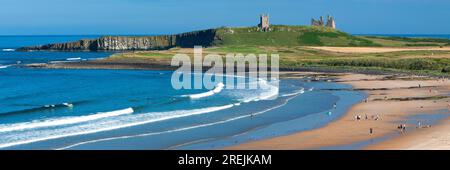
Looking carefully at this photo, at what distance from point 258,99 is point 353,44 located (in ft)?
361

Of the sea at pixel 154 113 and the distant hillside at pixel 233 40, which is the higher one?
the distant hillside at pixel 233 40

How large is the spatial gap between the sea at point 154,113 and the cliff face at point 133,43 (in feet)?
355

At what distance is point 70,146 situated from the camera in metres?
29.7

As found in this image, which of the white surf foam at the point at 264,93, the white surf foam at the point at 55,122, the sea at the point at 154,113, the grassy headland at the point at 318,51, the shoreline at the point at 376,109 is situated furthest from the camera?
the grassy headland at the point at 318,51

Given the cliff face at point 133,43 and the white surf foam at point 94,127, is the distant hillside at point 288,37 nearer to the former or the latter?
the cliff face at point 133,43

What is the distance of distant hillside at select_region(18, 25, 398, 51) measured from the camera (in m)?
162

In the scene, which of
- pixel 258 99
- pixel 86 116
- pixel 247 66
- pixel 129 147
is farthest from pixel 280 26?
pixel 129 147

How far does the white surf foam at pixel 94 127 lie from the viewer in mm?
31859

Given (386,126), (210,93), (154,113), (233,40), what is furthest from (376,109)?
(233,40)

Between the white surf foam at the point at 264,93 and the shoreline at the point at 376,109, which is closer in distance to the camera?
the shoreline at the point at 376,109

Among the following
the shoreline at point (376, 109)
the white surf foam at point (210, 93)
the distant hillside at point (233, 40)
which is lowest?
the white surf foam at point (210, 93)

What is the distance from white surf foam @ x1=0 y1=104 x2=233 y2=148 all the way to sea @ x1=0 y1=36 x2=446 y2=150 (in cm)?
5

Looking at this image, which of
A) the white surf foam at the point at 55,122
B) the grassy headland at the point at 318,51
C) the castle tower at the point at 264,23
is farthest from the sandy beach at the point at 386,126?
the castle tower at the point at 264,23

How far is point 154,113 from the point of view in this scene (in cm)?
4375
